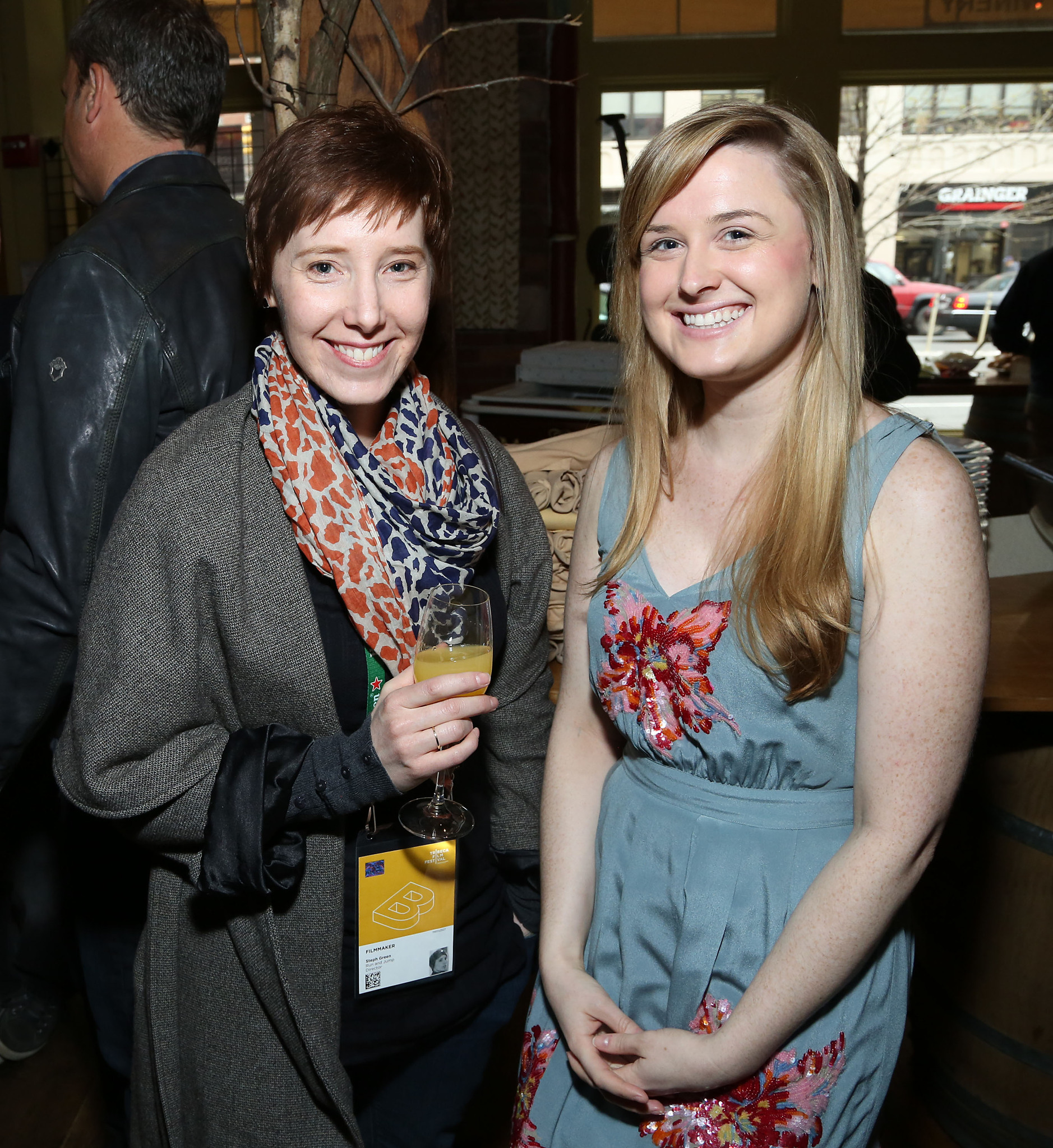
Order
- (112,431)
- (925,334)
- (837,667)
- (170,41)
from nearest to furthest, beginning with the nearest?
(837,667) < (112,431) < (170,41) < (925,334)

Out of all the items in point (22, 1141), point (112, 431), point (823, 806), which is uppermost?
point (112, 431)

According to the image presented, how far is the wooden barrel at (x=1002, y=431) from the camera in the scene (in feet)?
16.2

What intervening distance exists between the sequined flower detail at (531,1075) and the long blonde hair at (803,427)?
58 centimetres

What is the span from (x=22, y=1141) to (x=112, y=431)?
170 centimetres

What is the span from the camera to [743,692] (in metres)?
1.24

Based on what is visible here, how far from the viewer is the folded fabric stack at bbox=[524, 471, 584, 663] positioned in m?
2.12

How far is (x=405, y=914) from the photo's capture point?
1438 millimetres

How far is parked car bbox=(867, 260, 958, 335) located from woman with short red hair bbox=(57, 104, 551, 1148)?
696 centimetres

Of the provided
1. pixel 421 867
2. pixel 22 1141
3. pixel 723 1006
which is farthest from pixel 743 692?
pixel 22 1141

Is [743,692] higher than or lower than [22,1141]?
higher

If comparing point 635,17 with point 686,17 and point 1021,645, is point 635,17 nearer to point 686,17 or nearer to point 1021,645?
point 686,17

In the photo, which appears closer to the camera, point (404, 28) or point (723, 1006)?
point (723, 1006)

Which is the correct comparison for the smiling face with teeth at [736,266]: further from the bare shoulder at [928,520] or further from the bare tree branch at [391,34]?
the bare tree branch at [391,34]

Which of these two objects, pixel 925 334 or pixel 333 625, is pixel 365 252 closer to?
pixel 333 625
